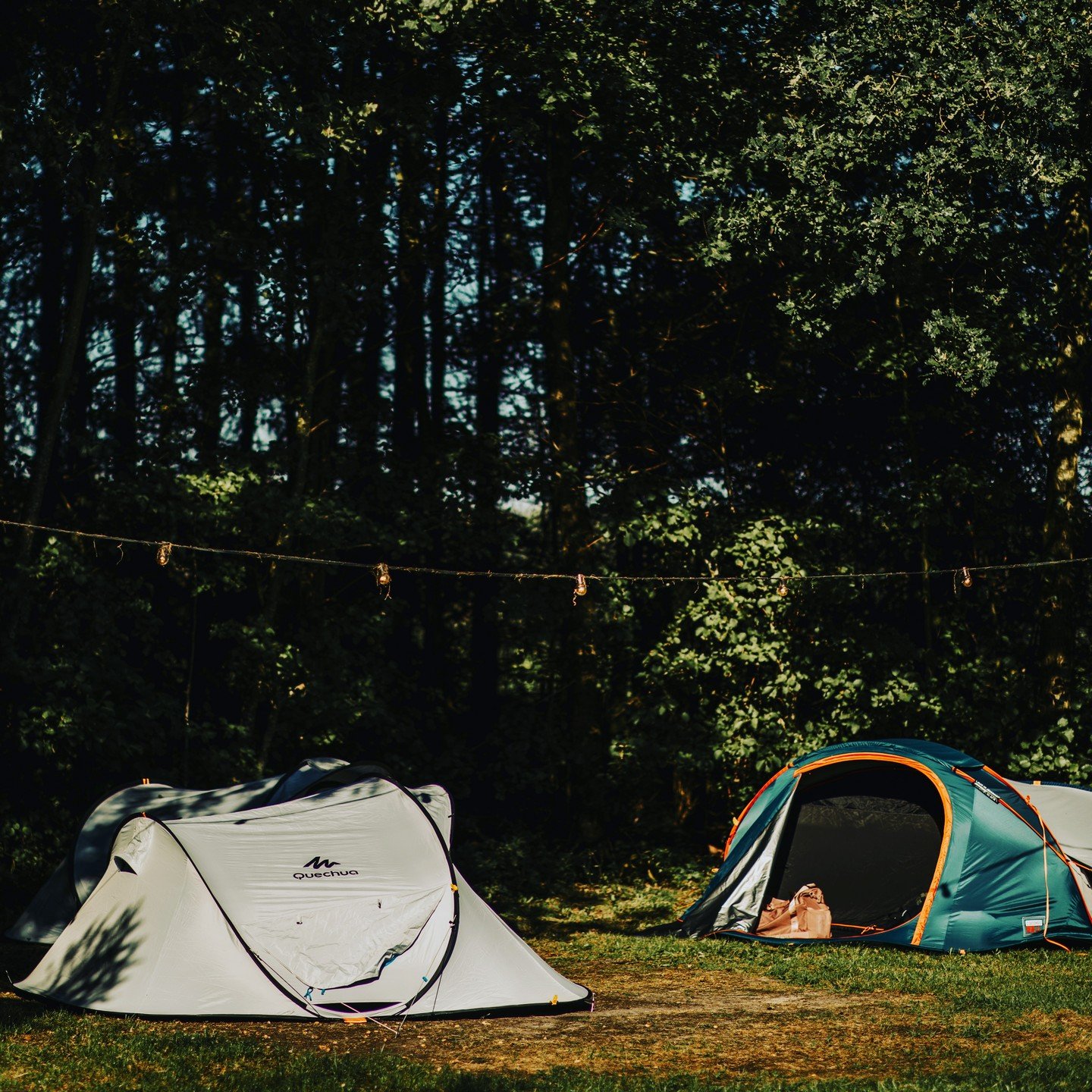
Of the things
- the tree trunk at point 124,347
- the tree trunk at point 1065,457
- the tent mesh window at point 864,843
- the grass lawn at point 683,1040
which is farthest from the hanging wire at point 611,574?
the grass lawn at point 683,1040

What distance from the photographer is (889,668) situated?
1417 centimetres

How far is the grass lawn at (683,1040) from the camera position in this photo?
6.26 meters

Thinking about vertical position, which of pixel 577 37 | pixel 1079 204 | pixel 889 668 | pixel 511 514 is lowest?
pixel 889 668

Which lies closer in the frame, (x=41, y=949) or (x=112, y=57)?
(x=41, y=949)

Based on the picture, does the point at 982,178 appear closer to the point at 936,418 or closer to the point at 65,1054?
the point at 936,418

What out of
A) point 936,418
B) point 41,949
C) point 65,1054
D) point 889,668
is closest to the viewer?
point 65,1054

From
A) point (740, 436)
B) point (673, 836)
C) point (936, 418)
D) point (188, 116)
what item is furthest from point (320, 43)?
point (673, 836)

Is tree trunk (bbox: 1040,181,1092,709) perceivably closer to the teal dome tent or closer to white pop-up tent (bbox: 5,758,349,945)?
the teal dome tent

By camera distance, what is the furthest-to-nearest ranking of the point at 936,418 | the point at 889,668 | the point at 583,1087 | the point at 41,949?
the point at 936,418, the point at 889,668, the point at 41,949, the point at 583,1087

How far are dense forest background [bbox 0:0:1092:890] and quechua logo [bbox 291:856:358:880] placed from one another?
3903 mm

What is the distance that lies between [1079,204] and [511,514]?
22.8ft

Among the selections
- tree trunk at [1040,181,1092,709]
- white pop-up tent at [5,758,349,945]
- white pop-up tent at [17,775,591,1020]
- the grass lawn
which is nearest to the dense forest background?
tree trunk at [1040,181,1092,709]

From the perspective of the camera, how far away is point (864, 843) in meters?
10.8

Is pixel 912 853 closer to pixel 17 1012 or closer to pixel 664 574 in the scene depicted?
pixel 664 574
